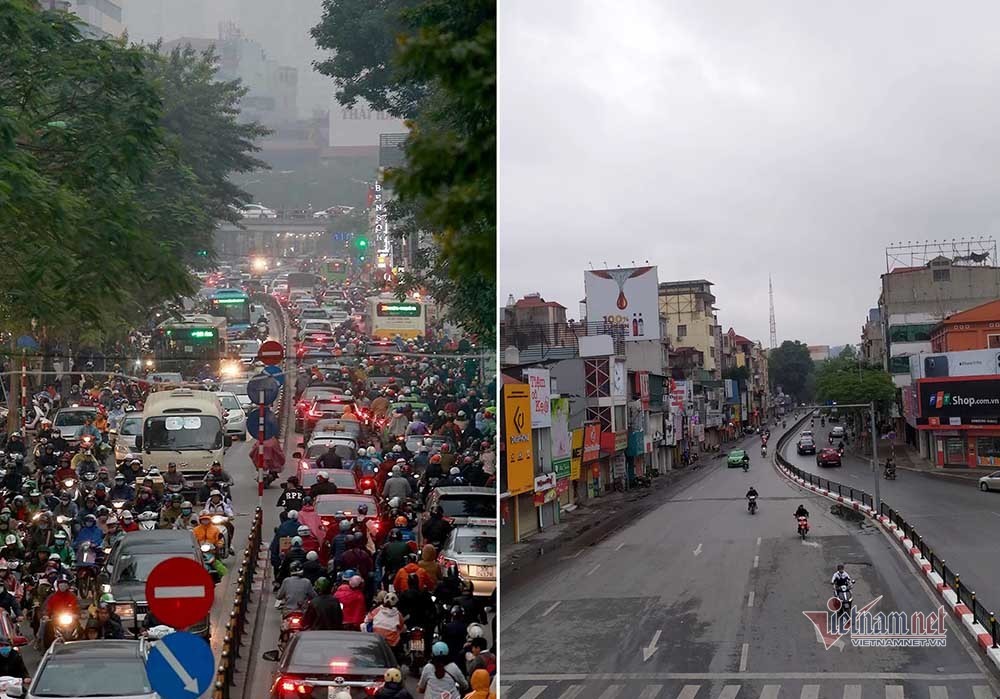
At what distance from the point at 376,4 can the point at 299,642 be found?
495 centimetres

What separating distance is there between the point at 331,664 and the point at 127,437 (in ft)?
9.40

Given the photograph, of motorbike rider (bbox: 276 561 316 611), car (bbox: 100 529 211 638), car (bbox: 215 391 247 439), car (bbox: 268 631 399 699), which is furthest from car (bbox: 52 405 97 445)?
car (bbox: 268 631 399 699)

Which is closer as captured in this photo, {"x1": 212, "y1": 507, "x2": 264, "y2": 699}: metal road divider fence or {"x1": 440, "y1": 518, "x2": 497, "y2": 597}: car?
{"x1": 212, "y1": 507, "x2": 264, "y2": 699}: metal road divider fence

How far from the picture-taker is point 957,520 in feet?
24.5

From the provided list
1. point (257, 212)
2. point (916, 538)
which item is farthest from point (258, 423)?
point (916, 538)

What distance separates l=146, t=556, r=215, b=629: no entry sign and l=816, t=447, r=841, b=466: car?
3737 millimetres

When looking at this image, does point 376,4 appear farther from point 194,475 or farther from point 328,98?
point 194,475

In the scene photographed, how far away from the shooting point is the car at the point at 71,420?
9125 mm

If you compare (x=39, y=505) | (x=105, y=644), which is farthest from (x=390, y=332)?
(x=105, y=644)

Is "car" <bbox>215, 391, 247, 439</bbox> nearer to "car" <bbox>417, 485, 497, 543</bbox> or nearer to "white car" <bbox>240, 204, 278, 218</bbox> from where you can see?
"white car" <bbox>240, 204, 278, 218</bbox>

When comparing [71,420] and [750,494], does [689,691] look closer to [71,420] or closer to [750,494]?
[750,494]

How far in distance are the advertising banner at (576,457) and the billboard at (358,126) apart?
370 centimetres

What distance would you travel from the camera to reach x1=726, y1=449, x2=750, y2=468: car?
8.14 meters

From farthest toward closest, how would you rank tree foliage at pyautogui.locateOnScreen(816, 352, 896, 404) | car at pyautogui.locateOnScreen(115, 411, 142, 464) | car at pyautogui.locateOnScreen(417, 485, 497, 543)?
car at pyautogui.locateOnScreen(417, 485, 497, 543)
car at pyautogui.locateOnScreen(115, 411, 142, 464)
tree foliage at pyautogui.locateOnScreen(816, 352, 896, 404)
